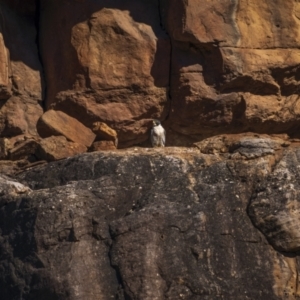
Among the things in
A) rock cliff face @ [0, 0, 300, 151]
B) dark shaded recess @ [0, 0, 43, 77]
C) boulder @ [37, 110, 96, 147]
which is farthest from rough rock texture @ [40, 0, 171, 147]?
dark shaded recess @ [0, 0, 43, 77]

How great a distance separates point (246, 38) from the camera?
508 inches

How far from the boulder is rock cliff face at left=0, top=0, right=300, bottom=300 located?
0.02m

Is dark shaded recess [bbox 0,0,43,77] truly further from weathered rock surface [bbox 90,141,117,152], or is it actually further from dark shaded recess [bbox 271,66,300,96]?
dark shaded recess [bbox 271,66,300,96]

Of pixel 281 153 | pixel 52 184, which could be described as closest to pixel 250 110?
pixel 281 153

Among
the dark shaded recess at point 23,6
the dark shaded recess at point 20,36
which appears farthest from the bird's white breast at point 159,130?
the dark shaded recess at point 23,6

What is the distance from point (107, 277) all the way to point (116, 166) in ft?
4.04

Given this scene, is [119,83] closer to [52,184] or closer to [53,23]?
[53,23]

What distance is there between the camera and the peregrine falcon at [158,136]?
41.2 ft

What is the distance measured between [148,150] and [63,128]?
4.72 feet

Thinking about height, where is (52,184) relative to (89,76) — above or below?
below

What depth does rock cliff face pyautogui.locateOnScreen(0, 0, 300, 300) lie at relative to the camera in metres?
10.5

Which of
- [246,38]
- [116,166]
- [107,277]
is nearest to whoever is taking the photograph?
[107,277]

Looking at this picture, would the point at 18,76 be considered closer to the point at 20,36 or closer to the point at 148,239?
the point at 20,36

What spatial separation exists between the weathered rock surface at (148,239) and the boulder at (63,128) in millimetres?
1536
